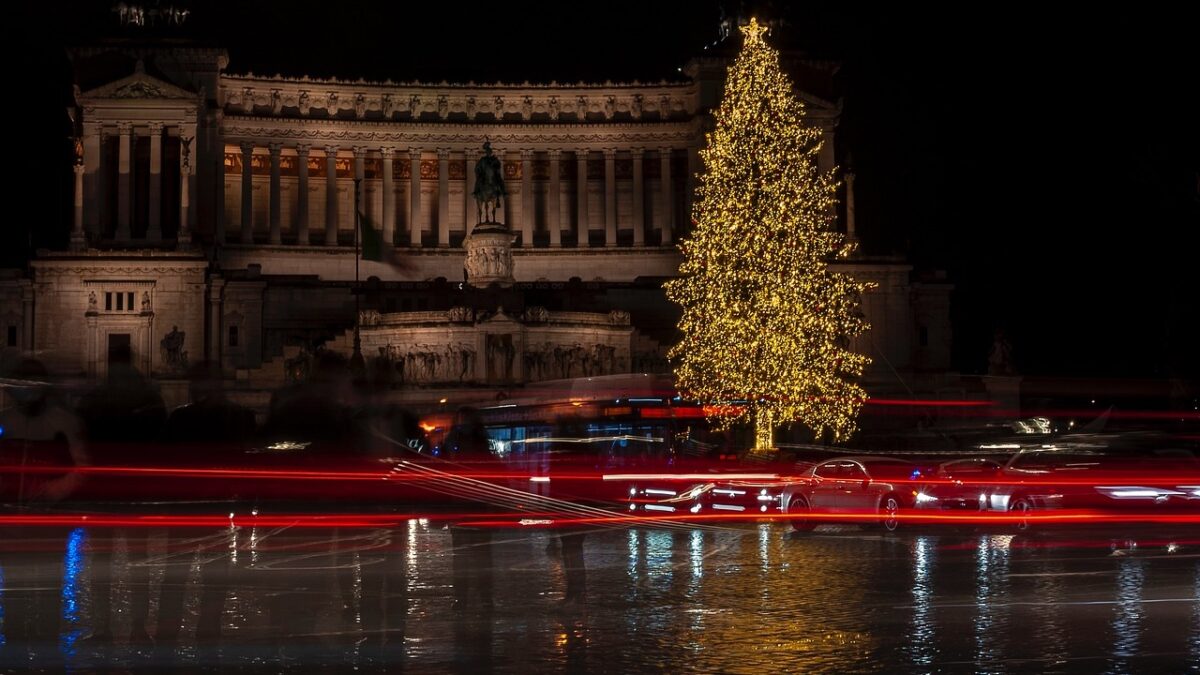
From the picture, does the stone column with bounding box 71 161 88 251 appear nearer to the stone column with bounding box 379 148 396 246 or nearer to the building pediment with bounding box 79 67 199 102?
the building pediment with bounding box 79 67 199 102

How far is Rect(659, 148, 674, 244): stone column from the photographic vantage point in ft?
312

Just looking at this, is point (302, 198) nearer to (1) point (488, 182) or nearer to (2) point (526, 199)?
(2) point (526, 199)

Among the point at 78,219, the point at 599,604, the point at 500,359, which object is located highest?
the point at 78,219

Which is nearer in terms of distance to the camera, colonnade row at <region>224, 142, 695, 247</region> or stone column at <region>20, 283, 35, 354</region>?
stone column at <region>20, 283, 35, 354</region>

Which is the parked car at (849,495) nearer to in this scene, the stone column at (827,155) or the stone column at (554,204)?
the stone column at (827,155)

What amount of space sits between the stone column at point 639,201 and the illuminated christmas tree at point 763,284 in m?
42.5

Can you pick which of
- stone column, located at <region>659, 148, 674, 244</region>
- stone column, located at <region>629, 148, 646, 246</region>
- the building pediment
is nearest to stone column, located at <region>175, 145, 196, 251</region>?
the building pediment

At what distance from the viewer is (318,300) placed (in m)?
78.7

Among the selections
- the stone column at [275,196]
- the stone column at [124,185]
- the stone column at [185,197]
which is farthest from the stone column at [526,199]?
the stone column at [124,185]

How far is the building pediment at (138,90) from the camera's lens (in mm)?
86312

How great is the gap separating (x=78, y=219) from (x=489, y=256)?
23.6 meters

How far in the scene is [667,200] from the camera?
95000mm

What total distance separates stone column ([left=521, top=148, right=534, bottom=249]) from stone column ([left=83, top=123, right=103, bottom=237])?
A: 24805 mm

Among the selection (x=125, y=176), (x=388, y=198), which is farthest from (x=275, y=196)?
(x=125, y=176)
